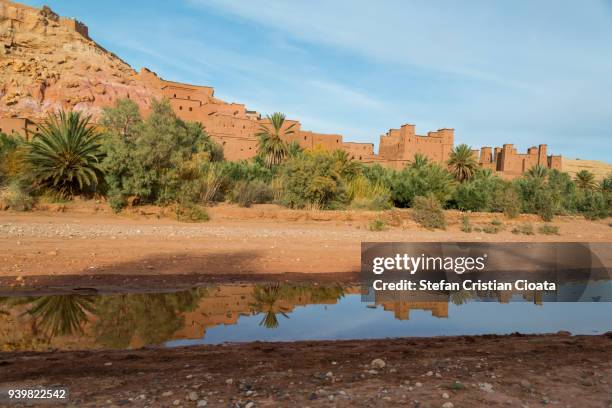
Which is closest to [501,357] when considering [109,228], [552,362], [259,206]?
[552,362]

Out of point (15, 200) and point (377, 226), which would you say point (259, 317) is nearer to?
point (377, 226)

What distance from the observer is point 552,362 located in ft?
14.6

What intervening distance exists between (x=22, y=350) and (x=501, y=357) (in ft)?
16.4

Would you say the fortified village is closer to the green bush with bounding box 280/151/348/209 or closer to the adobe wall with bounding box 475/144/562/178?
the adobe wall with bounding box 475/144/562/178

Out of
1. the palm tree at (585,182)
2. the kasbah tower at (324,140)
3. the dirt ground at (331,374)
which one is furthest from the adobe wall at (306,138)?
the dirt ground at (331,374)

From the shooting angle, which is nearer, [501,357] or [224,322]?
[501,357]

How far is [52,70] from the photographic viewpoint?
179 ft

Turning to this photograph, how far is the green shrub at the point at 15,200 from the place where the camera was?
1570cm

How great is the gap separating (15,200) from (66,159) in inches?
97.3

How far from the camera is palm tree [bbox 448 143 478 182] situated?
1690 inches

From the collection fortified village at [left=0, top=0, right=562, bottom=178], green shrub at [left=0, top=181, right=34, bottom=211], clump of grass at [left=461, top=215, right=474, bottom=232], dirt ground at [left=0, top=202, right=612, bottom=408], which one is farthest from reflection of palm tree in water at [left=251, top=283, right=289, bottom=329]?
fortified village at [left=0, top=0, right=562, bottom=178]

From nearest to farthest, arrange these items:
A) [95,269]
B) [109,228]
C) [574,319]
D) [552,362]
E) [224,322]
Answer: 1. [552,362]
2. [224,322]
3. [574,319]
4. [95,269]
5. [109,228]

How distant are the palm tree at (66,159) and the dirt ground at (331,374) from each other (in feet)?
46.6

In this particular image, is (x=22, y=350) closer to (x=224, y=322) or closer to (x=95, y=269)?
(x=224, y=322)
